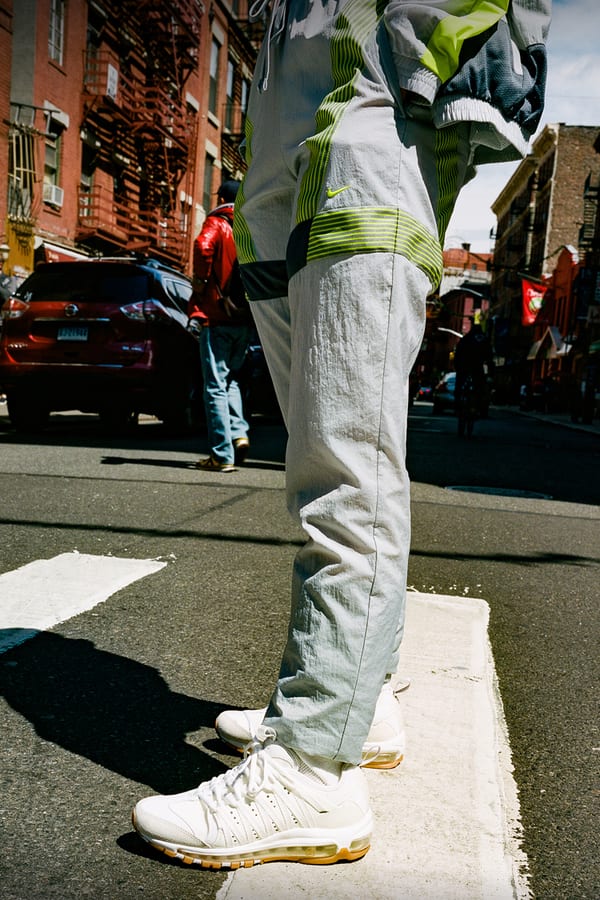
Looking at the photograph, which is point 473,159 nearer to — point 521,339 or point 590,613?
point 590,613

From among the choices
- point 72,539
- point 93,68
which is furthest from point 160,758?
point 93,68

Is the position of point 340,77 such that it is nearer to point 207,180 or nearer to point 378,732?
point 378,732

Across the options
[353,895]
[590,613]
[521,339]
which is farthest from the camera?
[521,339]

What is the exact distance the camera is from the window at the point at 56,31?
2219 centimetres

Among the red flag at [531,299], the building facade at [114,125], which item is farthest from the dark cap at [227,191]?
the red flag at [531,299]

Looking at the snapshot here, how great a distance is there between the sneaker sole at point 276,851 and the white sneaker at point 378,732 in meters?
0.33

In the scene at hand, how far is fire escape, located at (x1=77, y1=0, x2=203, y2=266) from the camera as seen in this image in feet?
80.8

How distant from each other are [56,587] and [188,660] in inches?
30.2

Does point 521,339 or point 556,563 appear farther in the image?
point 521,339

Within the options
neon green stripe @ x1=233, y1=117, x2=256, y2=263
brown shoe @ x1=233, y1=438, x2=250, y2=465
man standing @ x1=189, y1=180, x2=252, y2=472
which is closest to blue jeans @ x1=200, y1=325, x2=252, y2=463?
man standing @ x1=189, y1=180, x2=252, y2=472

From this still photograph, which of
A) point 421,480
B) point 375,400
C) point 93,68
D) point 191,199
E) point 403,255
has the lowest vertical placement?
point 421,480

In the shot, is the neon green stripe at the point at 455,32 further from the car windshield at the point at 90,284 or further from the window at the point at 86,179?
the window at the point at 86,179

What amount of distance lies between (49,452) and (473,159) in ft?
20.2

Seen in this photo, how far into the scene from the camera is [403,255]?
4.87 ft
